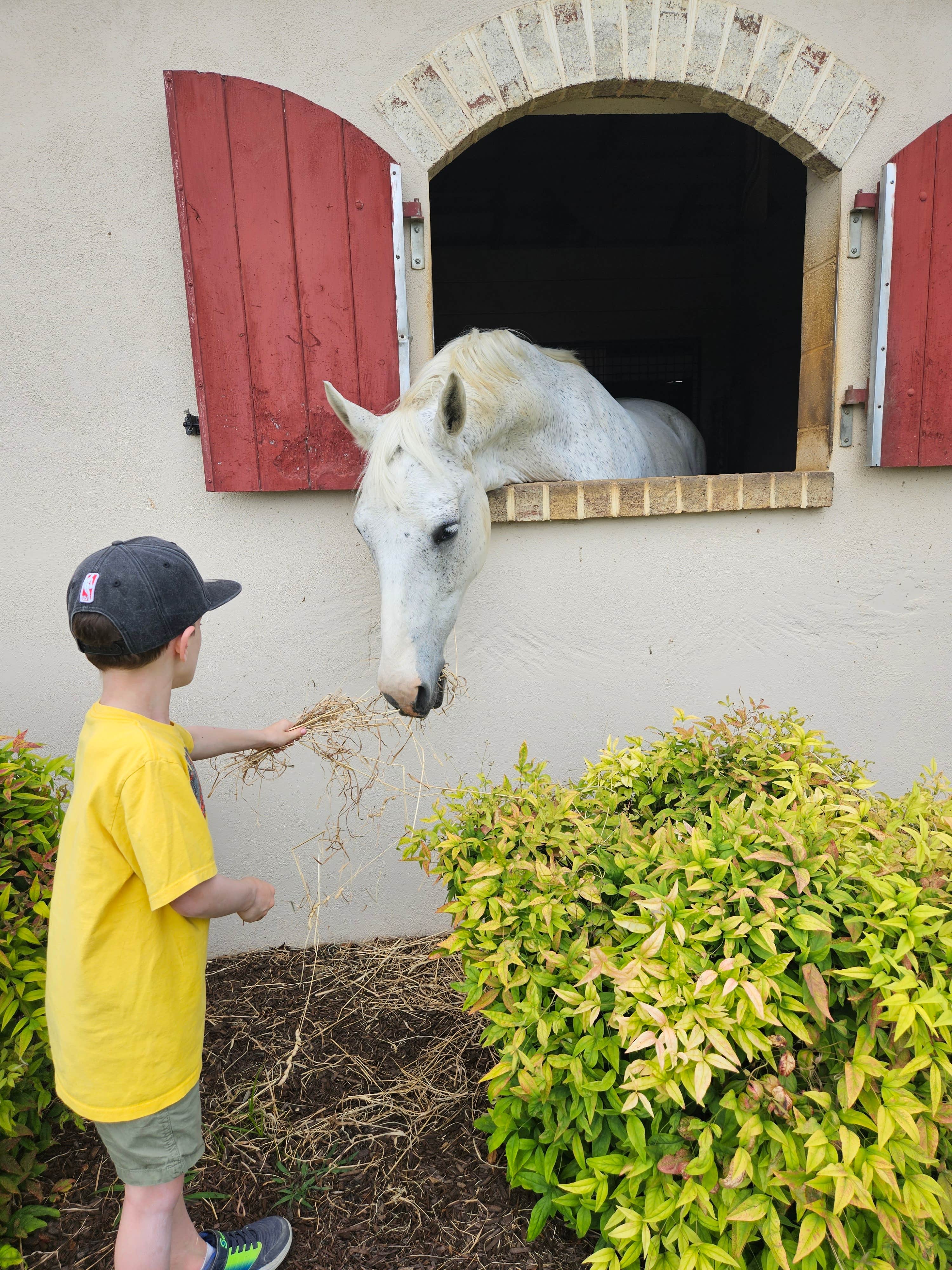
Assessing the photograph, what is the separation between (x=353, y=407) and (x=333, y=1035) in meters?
1.99

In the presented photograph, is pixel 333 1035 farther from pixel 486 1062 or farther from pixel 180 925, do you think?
pixel 180 925

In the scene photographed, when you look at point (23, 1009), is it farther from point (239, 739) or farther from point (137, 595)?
point (137, 595)

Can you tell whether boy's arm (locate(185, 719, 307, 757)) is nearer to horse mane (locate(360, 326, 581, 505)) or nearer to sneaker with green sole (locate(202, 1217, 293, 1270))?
horse mane (locate(360, 326, 581, 505))

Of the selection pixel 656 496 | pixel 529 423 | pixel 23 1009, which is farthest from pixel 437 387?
pixel 23 1009

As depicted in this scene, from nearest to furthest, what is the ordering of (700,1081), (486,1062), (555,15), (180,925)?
(700,1081) → (180,925) → (486,1062) → (555,15)

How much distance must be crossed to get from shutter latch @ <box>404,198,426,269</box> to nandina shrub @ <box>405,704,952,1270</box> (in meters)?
1.91

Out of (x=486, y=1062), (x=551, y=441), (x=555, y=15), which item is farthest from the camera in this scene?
(x=551, y=441)

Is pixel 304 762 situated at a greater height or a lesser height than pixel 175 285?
lesser

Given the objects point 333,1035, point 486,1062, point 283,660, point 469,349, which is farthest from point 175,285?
point 486,1062

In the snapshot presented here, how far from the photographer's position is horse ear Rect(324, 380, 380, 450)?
215 centimetres

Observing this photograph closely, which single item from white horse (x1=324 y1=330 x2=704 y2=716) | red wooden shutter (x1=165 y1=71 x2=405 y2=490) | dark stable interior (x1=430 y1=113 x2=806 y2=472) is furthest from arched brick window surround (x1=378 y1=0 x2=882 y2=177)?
dark stable interior (x1=430 y1=113 x2=806 y2=472)

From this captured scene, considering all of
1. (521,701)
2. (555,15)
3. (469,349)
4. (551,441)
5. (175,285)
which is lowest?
(521,701)

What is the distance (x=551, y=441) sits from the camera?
8.43ft

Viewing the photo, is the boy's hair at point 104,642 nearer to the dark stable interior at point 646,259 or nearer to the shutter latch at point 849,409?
the shutter latch at point 849,409
